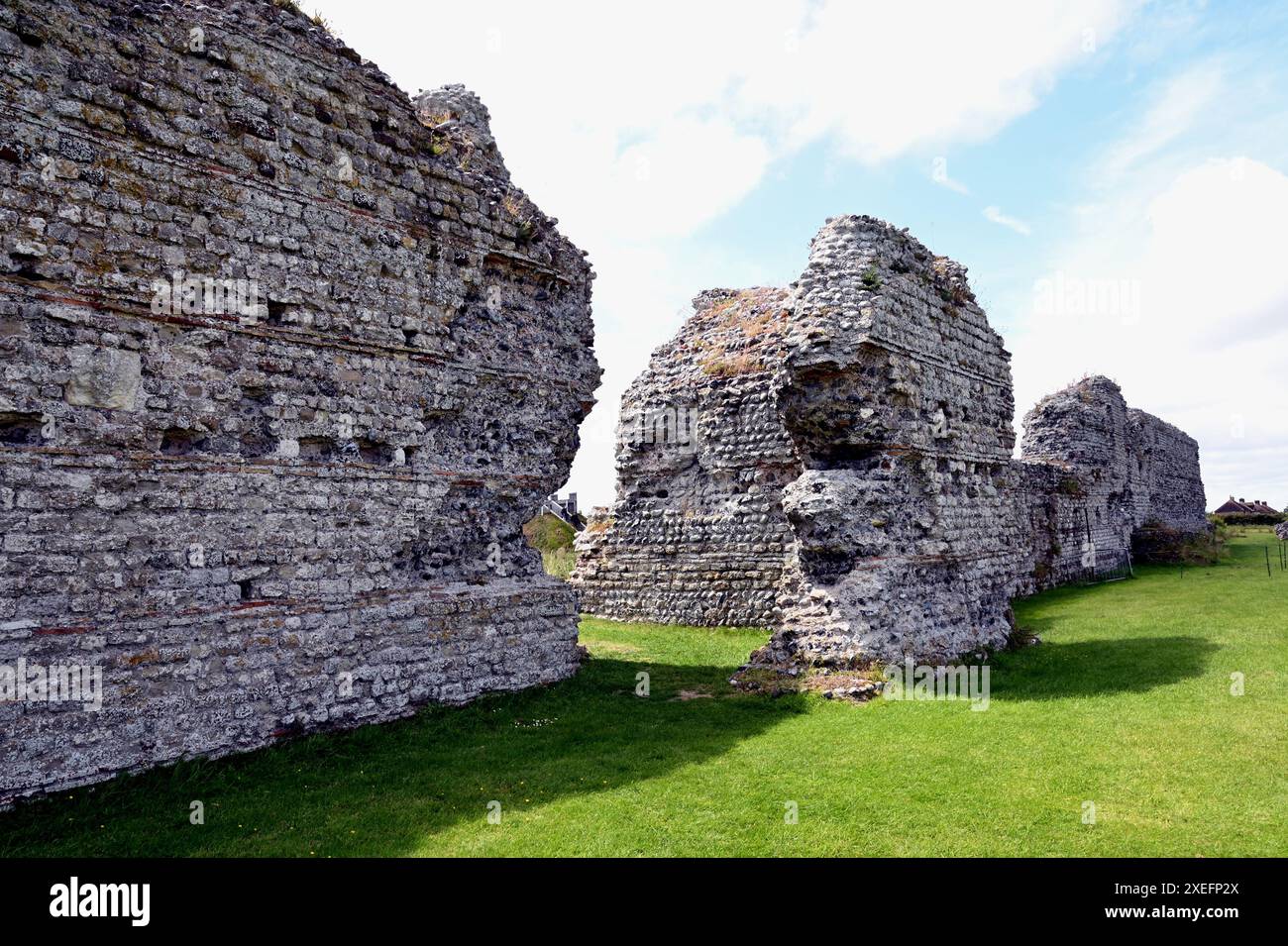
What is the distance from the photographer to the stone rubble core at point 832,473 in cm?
1148

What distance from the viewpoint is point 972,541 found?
1325cm

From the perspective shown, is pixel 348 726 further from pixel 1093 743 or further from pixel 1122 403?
pixel 1122 403

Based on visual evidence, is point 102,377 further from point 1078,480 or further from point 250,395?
point 1078,480

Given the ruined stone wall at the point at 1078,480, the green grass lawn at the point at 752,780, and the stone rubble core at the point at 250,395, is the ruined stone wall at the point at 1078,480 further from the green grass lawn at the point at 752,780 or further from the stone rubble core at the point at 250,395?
the stone rubble core at the point at 250,395

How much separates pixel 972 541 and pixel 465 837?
10.1 metres

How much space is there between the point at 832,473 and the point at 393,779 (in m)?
7.43

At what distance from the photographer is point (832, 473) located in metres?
11.9

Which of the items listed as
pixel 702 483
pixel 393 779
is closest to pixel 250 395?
pixel 393 779

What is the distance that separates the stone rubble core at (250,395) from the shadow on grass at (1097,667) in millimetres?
6052

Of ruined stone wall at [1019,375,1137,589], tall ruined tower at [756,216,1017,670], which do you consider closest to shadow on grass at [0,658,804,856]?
tall ruined tower at [756,216,1017,670]

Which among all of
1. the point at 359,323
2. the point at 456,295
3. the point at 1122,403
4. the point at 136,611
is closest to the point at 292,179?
the point at 359,323

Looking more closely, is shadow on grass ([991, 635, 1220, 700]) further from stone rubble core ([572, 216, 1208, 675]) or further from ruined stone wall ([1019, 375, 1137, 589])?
ruined stone wall ([1019, 375, 1137, 589])

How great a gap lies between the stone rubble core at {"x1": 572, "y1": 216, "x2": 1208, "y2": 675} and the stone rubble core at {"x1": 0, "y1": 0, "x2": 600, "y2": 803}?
396 cm

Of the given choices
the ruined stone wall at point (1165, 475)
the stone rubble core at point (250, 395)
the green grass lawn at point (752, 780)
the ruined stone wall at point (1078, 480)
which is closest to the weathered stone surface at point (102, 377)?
the stone rubble core at point (250, 395)
